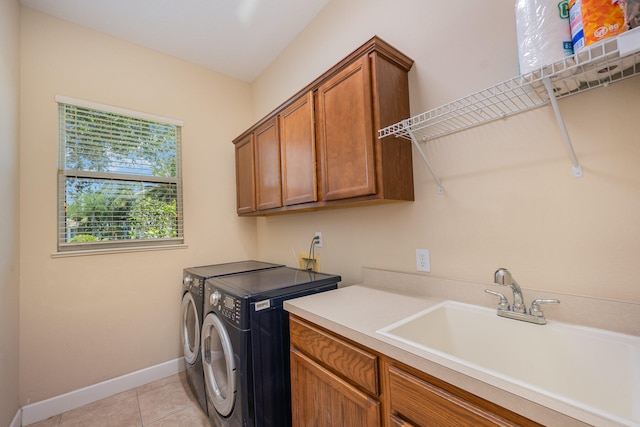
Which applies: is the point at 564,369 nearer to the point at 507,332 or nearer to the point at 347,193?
the point at 507,332

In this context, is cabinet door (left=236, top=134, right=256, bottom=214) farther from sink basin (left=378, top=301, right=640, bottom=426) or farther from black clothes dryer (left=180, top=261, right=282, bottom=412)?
sink basin (left=378, top=301, right=640, bottom=426)

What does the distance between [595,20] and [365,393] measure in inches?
51.6

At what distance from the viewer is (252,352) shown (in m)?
1.34

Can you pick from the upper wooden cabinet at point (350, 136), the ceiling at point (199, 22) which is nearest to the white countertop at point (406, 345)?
the upper wooden cabinet at point (350, 136)

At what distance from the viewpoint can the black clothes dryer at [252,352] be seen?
1.34m

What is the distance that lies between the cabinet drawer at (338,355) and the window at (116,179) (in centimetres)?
178

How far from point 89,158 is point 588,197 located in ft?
9.92

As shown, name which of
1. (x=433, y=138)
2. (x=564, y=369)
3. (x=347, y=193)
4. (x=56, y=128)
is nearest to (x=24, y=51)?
(x=56, y=128)

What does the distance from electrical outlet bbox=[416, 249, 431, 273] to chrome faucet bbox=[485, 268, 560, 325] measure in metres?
0.34

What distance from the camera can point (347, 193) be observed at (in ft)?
4.79

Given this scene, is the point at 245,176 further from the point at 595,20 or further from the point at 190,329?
the point at 595,20

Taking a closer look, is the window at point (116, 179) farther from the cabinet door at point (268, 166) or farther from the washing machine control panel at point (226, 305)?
the washing machine control panel at point (226, 305)

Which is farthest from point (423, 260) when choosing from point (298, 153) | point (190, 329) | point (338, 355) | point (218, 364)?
point (190, 329)

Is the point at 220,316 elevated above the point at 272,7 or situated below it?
below
